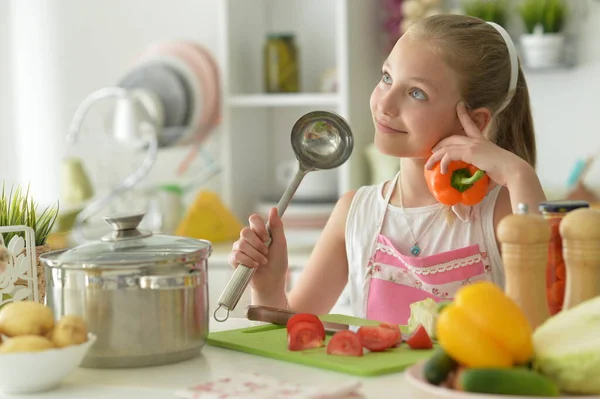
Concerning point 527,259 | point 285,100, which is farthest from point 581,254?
point 285,100

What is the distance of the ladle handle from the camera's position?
131 cm

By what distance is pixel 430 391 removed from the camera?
0.92 meters

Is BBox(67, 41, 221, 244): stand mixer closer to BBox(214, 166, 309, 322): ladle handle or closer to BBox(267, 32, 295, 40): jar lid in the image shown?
BBox(267, 32, 295, 40): jar lid

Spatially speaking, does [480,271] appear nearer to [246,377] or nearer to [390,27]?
[246,377]

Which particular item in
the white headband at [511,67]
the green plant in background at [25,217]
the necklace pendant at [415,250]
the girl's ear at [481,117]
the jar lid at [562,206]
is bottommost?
the necklace pendant at [415,250]

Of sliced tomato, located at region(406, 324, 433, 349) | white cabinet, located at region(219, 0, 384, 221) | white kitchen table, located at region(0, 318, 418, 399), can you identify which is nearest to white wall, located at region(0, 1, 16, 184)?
white cabinet, located at region(219, 0, 384, 221)

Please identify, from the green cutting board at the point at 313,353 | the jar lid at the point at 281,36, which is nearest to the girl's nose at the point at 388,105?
the green cutting board at the point at 313,353

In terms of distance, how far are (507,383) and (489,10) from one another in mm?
2208

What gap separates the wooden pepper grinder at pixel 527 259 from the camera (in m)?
1.01

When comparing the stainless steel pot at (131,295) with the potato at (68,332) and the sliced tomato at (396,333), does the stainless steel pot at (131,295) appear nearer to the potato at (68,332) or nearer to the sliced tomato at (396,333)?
the potato at (68,332)

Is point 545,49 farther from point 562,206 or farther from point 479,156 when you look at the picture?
point 562,206

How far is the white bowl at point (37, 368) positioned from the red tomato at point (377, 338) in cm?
32

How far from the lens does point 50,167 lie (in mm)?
3566

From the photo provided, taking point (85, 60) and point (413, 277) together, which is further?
point (85, 60)
